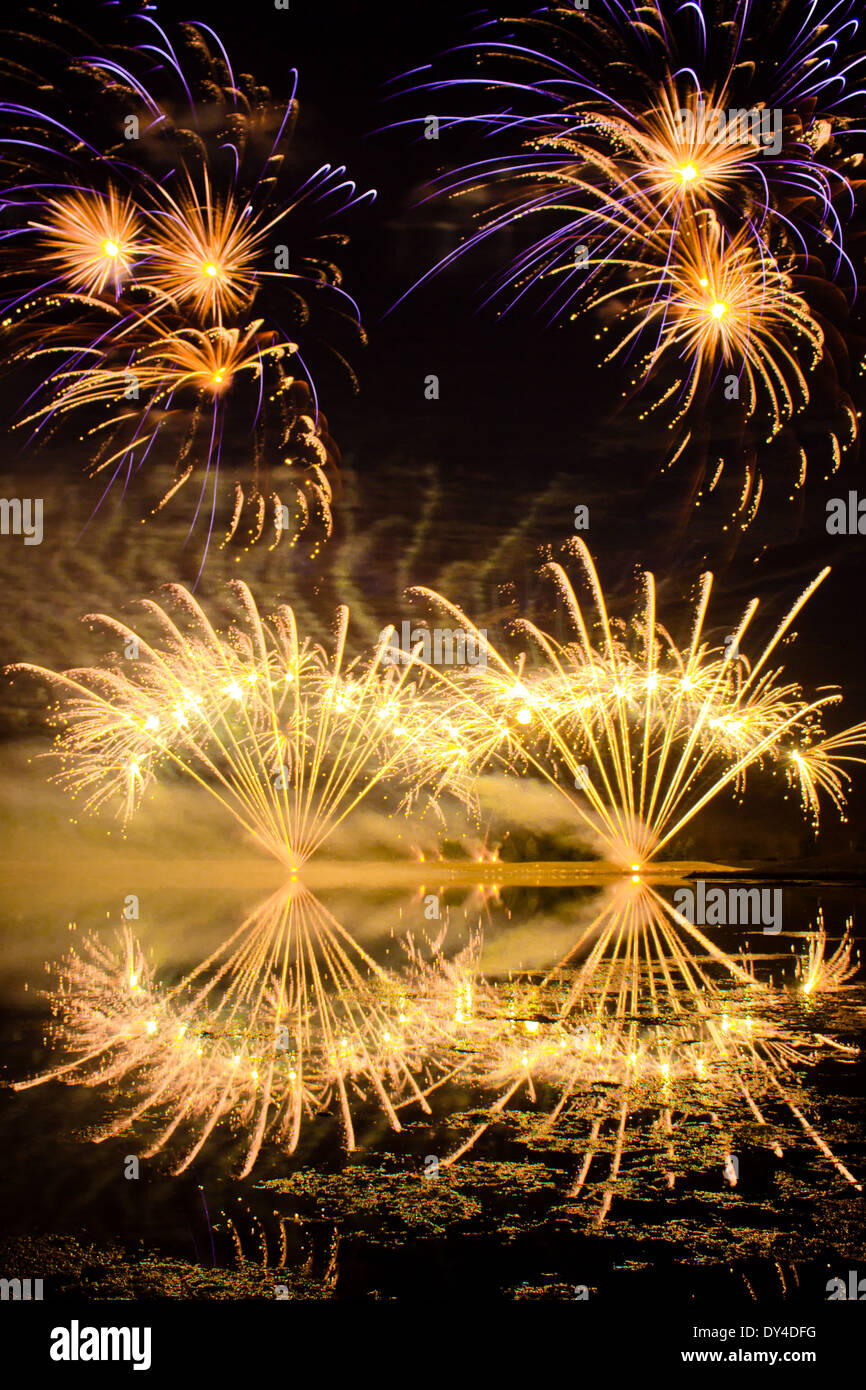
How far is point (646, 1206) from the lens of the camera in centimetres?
609

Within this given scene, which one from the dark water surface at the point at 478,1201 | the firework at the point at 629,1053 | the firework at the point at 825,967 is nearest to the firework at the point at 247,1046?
the dark water surface at the point at 478,1201

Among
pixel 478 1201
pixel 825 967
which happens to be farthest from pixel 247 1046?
pixel 825 967

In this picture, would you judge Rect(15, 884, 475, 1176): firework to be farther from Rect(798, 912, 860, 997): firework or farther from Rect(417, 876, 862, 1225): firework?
Rect(798, 912, 860, 997): firework

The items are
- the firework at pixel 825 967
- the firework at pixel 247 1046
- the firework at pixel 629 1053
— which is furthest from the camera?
the firework at pixel 825 967

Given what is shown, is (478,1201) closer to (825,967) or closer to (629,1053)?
(629,1053)

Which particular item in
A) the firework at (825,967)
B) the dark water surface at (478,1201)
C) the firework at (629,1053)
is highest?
the firework at (825,967)

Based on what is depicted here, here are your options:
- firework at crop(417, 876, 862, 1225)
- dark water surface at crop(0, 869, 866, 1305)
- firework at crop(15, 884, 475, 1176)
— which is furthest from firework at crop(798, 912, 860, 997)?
firework at crop(15, 884, 475, 1176)

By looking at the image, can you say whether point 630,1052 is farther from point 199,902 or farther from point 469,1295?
point 199,902

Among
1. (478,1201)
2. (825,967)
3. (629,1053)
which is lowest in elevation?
(478,1201)

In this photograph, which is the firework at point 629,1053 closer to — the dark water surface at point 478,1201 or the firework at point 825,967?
the dark water surface at point 478,1201

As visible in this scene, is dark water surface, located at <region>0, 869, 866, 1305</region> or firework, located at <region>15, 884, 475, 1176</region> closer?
dark water surface, located at <region>0, 869, 866, 1305</region>

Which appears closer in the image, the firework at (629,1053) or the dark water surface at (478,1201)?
the dark water surface at (478,1201)

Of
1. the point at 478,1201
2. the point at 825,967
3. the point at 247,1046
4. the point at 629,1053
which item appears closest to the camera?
the point at 478,1201
